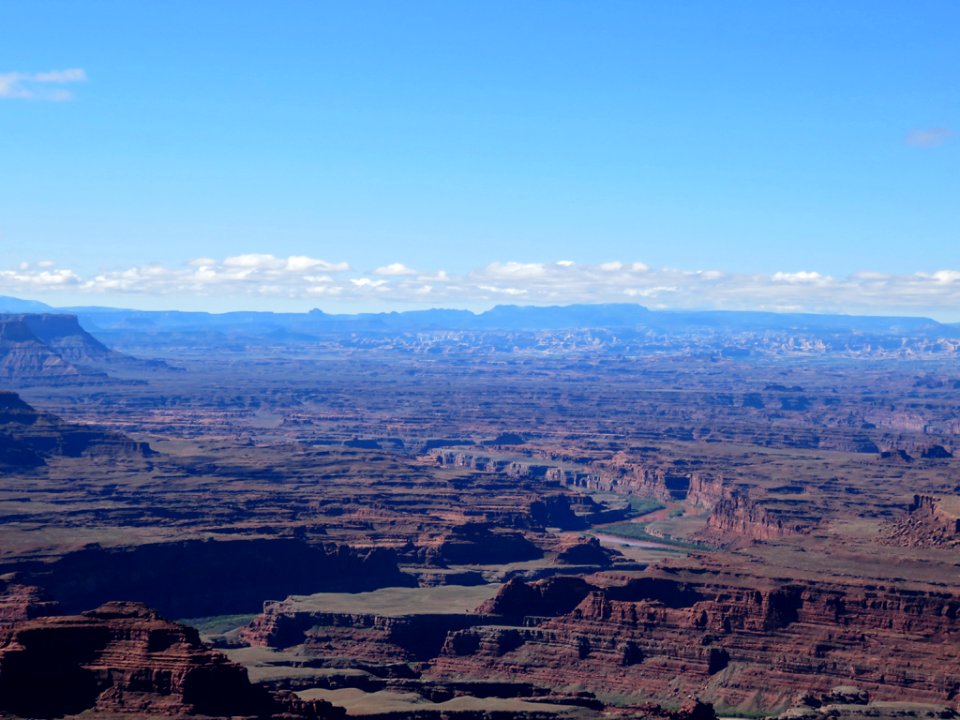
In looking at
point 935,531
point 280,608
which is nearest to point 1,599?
point 280,608

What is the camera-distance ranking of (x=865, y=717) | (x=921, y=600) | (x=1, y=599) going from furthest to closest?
(x=1, y=599), (x=921, y=600), (x=865, y=717)

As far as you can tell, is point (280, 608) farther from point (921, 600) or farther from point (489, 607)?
point (921, 600)

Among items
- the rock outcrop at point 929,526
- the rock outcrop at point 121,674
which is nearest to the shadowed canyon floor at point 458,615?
the rock outcrop at point 121,674

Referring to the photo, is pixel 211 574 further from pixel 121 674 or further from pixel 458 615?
pixel 121 674

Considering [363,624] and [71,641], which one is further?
[363,624]

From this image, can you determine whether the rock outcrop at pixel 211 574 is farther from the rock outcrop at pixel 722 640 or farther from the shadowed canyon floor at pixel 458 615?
the rock outcrop at pixel 722 640

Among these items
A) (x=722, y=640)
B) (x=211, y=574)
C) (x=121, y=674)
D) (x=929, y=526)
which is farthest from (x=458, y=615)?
(x=929, y=526)

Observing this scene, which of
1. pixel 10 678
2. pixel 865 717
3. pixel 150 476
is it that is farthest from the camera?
pixel 150 476

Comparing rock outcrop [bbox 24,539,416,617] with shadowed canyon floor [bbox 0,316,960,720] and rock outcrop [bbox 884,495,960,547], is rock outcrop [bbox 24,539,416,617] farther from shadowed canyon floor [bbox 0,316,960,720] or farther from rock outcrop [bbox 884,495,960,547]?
rock outcrop [bbox 884,495,960,547]

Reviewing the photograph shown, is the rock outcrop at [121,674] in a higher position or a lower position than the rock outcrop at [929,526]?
higher

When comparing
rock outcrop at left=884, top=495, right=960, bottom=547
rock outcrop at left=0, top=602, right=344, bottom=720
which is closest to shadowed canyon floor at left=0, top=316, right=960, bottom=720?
rock outcrop at left=0, top=602, right=344, bottom=720

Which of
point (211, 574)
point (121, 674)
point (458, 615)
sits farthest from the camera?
point (211, 574)
